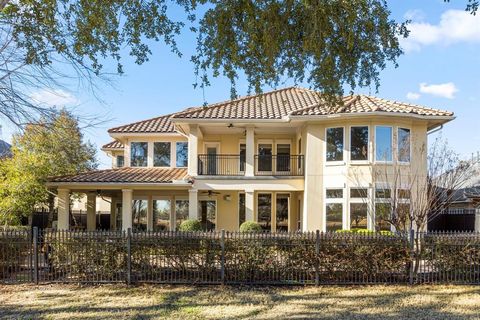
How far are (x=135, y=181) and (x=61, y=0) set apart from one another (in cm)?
1211

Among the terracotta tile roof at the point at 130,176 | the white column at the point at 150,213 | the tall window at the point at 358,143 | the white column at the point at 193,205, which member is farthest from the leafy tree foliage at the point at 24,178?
the tall window at the point at 358,143

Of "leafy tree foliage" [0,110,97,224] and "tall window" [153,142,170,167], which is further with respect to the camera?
"tall window" [153,142,170,167]

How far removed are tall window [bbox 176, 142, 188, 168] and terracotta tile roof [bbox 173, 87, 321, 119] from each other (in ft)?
9.79

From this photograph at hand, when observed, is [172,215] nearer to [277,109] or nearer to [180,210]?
[180,210]

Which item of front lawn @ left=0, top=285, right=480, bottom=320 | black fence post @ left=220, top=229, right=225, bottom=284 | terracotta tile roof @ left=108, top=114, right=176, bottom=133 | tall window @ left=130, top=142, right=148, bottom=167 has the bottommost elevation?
front lawn @ left=0, top=285, right=480, bottom=320

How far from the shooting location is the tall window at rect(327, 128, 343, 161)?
19.8 metres

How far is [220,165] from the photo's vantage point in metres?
22.8

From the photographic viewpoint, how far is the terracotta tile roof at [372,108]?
18.8 m

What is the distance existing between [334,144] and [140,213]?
11563 millimetres

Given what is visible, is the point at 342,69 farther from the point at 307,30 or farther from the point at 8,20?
the point at 8,20

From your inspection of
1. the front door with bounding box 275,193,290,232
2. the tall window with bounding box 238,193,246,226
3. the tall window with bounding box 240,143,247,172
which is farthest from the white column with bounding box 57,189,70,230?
the front door with bounding box 275,193,290,232

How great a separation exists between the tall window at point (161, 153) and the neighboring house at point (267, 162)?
2.2 inches

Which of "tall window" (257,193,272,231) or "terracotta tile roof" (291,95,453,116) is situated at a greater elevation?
"terracotta tile roof" (291,95,453,116)

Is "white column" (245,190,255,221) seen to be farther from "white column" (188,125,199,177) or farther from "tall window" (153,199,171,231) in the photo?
"tall window" (153,199,171,231)
